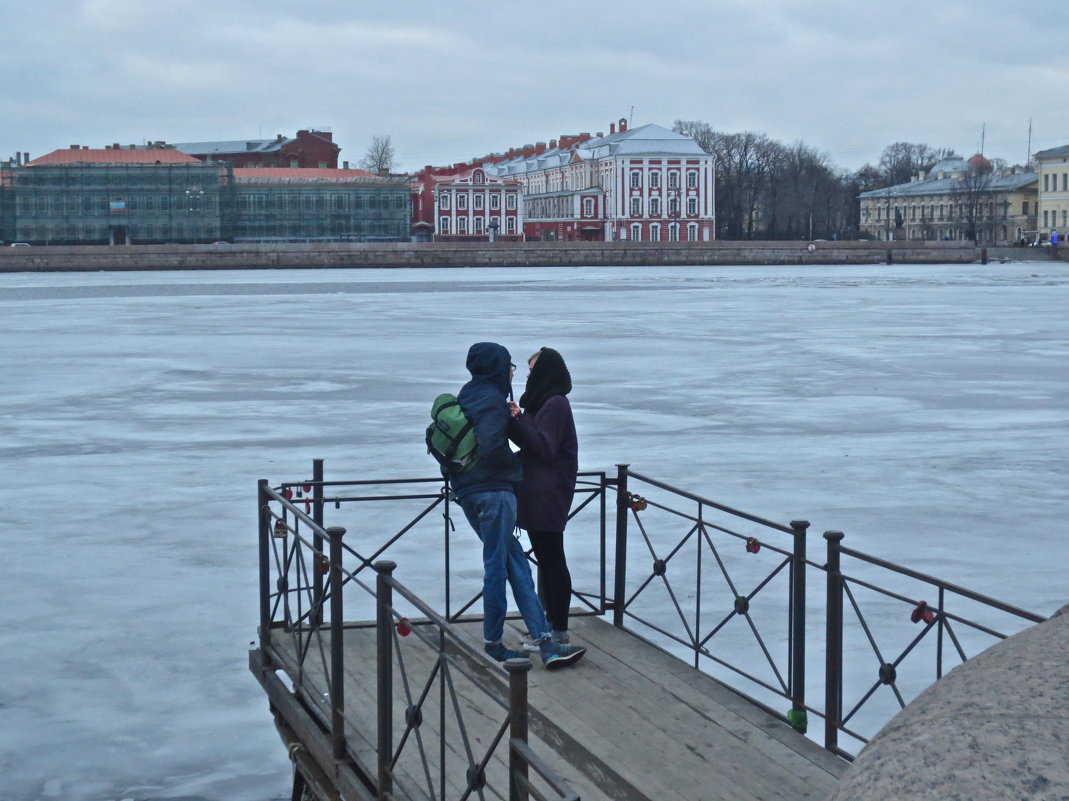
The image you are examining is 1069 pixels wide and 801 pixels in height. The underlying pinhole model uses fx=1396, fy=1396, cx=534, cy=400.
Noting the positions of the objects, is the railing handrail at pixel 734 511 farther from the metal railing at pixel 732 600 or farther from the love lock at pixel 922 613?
the love lock at pixel 922 613

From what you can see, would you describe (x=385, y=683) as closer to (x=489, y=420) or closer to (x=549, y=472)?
(x=489, y=420)

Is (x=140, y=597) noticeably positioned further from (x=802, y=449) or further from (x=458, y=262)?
(x=458, y=262)

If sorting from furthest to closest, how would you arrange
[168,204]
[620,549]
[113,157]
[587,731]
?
[113,157] < [168,204] < [620,549] < [587,731]

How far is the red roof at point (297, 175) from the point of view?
104562mm

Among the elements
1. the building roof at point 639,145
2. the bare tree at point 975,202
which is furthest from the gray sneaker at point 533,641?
the bare tree at point 975,202

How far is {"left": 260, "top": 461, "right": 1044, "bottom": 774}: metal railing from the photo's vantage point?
5.00 metres

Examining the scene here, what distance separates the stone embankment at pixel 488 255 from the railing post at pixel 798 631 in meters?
77.6

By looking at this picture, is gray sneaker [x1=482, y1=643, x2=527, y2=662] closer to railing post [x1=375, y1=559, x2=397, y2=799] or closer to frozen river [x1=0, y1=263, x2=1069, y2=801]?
frozen river [x1=0, y1=263, x2=1069, y2=801]

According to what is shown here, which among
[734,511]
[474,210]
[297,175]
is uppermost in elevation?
[297,175]

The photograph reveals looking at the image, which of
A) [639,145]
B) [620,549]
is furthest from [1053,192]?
[620,549]

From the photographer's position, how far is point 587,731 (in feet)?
15.5

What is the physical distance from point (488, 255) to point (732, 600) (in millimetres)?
80412

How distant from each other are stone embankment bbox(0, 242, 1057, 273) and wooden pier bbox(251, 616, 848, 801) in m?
76.9

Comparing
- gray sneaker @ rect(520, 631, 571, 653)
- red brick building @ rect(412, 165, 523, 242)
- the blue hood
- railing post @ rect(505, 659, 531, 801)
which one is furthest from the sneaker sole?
red brick building @ rect(412, 165, 523, 242)
